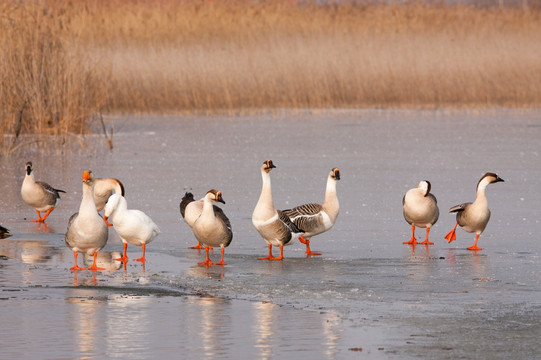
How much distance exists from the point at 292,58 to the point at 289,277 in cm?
2141

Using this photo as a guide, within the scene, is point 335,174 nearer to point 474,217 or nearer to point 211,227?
point 474,217

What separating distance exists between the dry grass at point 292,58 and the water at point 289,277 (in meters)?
9.97

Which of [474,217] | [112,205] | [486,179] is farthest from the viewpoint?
[486,179]

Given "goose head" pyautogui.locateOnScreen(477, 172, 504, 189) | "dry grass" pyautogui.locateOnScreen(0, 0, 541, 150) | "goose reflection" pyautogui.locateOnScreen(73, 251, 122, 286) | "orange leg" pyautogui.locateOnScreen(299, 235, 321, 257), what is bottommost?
"goose reflection" pyautogui.locateOnScreen(73, 251, 122, 286)

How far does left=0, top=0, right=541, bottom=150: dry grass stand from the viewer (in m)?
28.0

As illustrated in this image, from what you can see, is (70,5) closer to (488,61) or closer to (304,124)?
(304,124)

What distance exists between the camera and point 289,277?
8352 mm

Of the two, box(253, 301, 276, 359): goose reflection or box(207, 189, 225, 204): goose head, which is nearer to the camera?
box(253, 301, 276, 359): goose reflection

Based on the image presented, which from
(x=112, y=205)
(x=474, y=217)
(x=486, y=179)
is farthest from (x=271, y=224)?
(x=486, y=179)

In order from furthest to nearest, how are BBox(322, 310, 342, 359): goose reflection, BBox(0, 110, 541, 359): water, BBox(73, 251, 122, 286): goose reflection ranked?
BBox(73, 251, 122, 286): goose reflection < BBox(0, 110, 541, 359): water < BBox(322, 310, 342, 359): goose reflection

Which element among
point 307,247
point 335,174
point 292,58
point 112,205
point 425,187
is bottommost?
point 307,247

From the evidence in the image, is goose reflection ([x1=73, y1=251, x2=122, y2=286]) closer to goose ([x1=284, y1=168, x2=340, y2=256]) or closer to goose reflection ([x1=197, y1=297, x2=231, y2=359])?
goose reflection ([x1=197, y1=297, x2=231, y2=359])

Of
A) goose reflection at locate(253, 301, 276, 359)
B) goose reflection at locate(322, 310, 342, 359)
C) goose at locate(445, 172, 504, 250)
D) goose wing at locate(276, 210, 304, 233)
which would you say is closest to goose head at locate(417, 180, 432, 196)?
goose at locate(445, 172, 504, 250)

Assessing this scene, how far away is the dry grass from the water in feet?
32.7
